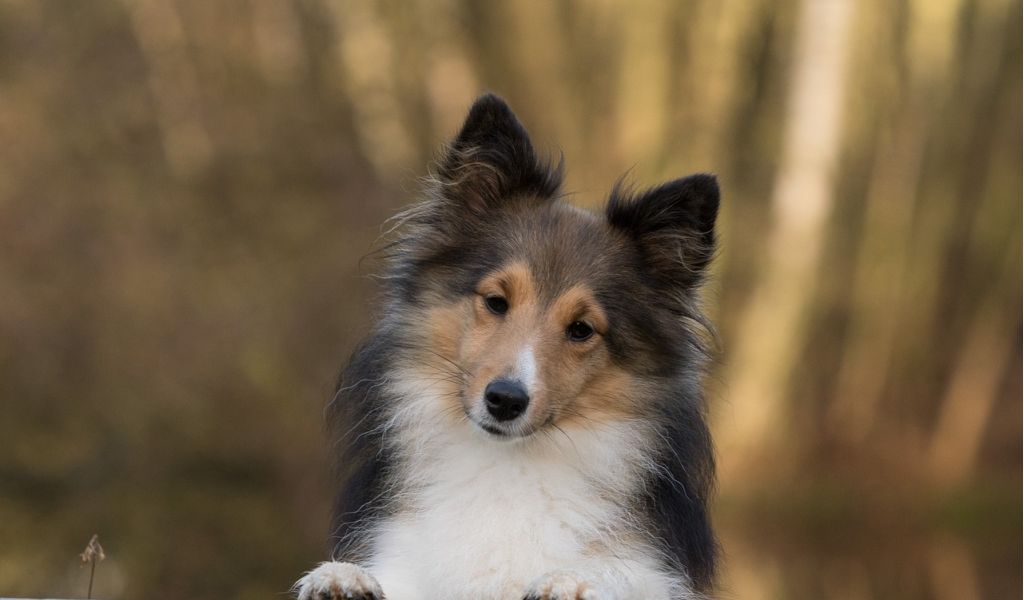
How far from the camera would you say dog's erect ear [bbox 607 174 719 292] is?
15.0 feet

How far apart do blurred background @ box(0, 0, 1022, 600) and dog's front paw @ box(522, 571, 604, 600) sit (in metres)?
8.94

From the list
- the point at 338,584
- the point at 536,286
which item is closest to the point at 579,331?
the point at 536,286

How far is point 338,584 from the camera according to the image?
12.6 feet

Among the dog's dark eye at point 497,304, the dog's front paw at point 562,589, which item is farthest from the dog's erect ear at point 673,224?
the dog's front paw at point 562,589

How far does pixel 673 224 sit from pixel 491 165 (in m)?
0.66

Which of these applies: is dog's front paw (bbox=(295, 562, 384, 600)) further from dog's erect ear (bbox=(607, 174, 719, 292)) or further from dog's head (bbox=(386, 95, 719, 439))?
dog's erect ear (bbox=(607, 174, 719, 292))

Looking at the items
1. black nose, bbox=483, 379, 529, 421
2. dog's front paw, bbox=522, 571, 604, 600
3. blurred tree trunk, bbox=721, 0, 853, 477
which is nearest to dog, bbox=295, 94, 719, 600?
black nose, bbox=483, 379, 529, 421

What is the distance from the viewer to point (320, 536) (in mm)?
12648

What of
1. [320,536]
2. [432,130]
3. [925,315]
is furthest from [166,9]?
[925,315]

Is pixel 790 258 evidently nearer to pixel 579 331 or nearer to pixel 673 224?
pixel 673 224

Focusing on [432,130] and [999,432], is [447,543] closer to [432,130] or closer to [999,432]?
[432,130]

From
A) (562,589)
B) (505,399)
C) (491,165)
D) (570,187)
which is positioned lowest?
(570,187)

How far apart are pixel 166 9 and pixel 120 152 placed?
65.1 inches

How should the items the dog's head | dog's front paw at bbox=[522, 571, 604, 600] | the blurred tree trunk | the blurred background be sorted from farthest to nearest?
1. the blurred tree trunk
2. the blurred background
3. the dog's head
4. dog's front paw at bbox=[522, 571, 604, 600]
